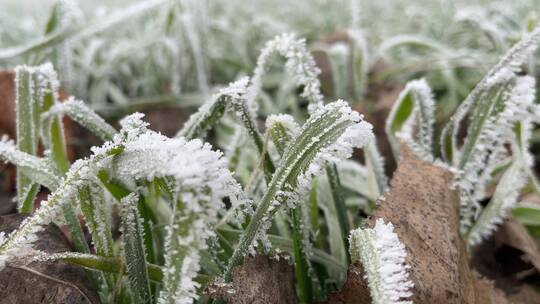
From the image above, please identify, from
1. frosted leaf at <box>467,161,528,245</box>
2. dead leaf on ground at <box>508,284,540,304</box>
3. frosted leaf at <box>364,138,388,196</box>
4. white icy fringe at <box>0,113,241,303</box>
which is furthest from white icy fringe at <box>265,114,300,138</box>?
dead leaf on ground at <box>508,284,540,304</box>

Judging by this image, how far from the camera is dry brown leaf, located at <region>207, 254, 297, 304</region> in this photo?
2.26 ft

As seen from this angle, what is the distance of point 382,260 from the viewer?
26.0 inches

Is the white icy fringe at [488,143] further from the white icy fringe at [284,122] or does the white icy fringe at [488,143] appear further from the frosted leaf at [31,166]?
the frosted leaf at [31,166]

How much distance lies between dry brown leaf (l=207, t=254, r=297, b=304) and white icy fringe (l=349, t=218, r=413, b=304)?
119 millimetres

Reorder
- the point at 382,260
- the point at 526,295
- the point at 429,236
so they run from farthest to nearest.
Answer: the point at 526,295 → the point at 429,236 → the point at 382,260

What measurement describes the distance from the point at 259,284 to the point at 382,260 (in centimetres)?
17

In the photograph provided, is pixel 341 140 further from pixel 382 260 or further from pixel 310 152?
pixel 382 260

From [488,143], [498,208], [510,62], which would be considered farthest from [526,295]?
[510,62]

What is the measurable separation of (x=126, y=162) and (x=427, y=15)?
1.79 m

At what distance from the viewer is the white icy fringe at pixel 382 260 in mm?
612

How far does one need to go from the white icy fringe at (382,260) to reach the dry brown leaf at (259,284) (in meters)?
0.12

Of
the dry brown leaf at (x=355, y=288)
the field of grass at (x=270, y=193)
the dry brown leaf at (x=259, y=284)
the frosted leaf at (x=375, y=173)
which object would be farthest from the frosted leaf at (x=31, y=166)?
the frosted leaf at (x=375, y=173)

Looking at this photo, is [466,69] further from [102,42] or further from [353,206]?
[102,42]

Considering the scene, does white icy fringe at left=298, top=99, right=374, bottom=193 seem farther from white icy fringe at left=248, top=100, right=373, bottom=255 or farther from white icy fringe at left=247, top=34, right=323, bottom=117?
white icy fringe at left=247, top=34, right=323, bottom=117
